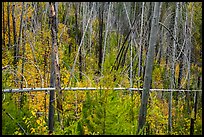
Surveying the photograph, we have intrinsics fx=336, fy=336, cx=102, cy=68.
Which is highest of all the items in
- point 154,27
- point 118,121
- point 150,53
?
point 154,27

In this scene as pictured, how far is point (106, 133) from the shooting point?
4.36 metres

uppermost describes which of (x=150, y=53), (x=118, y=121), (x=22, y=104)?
(x=150, y=53)

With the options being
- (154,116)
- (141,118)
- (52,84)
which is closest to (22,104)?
(52,84)

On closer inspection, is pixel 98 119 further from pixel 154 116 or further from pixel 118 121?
pixel 154 116

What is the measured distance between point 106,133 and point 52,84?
1.95 metres

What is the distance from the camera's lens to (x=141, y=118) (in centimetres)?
440

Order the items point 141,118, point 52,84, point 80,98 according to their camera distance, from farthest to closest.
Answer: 1. point 80,98
2. point 52,84
3. point 141,118

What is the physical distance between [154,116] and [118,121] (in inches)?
160

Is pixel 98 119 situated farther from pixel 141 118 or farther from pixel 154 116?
pixel 154 116

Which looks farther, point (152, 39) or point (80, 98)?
point (80, 98)

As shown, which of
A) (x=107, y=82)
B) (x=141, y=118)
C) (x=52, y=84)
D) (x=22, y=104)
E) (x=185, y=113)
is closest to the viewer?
(x=107, y=82)

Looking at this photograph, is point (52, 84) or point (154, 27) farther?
point (52, 84)

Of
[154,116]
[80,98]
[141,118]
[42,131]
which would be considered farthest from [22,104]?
[141,118]

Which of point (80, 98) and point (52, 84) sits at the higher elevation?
point (52, 84)
